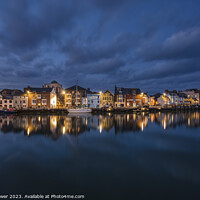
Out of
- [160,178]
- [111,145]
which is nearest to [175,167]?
[160,178]

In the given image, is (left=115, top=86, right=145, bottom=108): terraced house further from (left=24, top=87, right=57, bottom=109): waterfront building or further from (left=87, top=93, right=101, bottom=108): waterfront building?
(left=24, top=87, right=57, bottom=109): waterfront building

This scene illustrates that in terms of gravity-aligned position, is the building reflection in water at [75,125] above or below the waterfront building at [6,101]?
below

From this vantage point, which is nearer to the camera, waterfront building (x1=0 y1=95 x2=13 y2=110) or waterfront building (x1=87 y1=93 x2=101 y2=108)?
waterfront building (x1=0 y1=95 x2=13 y2=110)

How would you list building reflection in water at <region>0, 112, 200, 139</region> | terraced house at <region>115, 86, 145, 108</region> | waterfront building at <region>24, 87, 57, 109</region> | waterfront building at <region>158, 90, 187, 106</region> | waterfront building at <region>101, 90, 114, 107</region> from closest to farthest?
building reflection in water at <region>0, 112, 200, 139</region> → waterfront building at <region>24, 87, 57, 109</region> → waterfront building at <region>101, 90, 114, 107</region> → terraced house at <region>115, 86, 145, 108</region> → waterfront building at <region>158, 90, 187, 106</region>

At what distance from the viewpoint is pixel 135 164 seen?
10.2 meters

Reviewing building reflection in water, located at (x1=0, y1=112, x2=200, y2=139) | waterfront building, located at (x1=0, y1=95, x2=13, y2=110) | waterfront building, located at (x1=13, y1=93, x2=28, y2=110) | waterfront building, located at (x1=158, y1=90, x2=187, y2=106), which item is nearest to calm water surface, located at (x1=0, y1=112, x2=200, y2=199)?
building reflection in water, located at (x1=0, y1=112, x2=200, y2=139)

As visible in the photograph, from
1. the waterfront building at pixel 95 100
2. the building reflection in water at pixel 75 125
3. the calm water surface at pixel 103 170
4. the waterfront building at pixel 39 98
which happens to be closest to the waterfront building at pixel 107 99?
the waterfront building at pixel 95 100

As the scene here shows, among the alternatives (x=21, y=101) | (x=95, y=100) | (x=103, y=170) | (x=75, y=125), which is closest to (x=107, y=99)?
(x=95, y=100)

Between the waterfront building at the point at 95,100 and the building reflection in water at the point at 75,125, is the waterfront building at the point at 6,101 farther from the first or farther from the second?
the waterfront building at the point at 95,100

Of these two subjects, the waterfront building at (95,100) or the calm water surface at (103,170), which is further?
the waterfront building at (95,100)

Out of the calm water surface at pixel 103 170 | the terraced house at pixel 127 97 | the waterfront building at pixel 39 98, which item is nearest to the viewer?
the calm water surface at pixel 103 170

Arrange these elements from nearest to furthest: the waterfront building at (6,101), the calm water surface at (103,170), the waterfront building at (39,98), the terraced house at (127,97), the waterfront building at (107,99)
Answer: the calm water surface at (103,170), the waterfront building at (39,98), the waterfront building at (6,101), the waterfront building at (107,99), the terraced house at (127,97)

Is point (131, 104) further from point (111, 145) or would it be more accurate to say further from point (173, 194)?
point (173, 194)

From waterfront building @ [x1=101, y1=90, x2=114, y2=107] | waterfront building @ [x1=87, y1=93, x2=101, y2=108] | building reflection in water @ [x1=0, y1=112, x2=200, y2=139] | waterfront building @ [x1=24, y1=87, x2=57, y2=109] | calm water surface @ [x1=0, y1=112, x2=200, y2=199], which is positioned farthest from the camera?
waterfront building @ [x1=87, y1=93, x2=101, y2=108]
